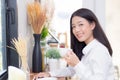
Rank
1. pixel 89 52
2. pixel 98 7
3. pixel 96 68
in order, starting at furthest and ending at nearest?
pixel 98 7 < pixel 89 52 < pixel 96 68

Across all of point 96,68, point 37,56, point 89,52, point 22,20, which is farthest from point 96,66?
point 22,20

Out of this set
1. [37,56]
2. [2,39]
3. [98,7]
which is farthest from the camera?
[98,7]

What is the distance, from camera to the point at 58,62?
6.24 feet

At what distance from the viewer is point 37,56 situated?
174 centimetres

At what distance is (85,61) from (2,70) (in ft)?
1.83

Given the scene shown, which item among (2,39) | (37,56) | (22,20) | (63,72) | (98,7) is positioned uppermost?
(98,7)

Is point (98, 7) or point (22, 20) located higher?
point (98, 7)

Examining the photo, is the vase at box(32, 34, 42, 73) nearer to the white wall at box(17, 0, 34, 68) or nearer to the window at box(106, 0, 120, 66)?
the white wall at box(17, 0, 34, 68)

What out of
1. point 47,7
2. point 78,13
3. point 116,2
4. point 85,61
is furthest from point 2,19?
point 116,2

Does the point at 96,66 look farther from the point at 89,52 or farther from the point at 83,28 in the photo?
the point at 83,28

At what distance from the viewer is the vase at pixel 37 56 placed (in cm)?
174

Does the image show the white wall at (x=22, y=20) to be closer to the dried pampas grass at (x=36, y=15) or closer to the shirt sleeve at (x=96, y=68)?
the dried pampas grass at (x=36, y=15)

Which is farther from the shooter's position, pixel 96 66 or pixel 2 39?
pixel 2 39

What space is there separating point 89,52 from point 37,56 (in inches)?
17.8
